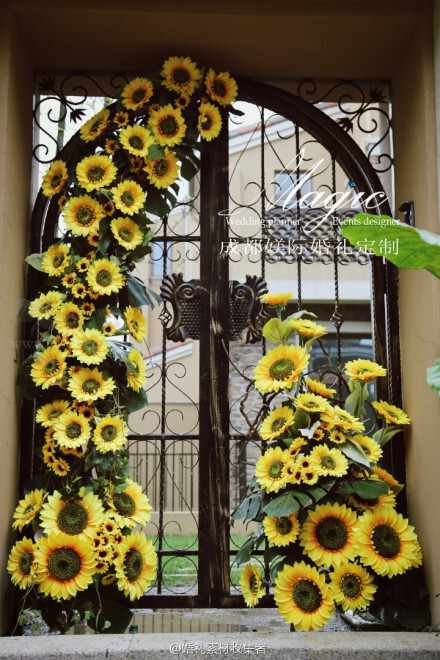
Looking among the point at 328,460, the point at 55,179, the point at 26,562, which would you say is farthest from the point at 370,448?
the point at 55,179

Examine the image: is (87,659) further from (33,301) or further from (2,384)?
(33,301)

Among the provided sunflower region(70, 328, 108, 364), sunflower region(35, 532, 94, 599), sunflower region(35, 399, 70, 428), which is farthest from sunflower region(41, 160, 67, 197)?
sunflower region(35, 532, 94, 599)

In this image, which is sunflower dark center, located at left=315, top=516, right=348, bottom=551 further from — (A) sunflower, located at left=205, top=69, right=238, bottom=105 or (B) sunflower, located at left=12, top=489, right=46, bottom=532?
(A) sunflower, located at left=205, top=69, right=238, bottom=105

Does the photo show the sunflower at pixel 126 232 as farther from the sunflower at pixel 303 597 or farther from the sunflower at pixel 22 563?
the sunflower at pixel 303 597

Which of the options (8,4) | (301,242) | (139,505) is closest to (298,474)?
(139,505)

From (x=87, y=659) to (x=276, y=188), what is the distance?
78.5 inches

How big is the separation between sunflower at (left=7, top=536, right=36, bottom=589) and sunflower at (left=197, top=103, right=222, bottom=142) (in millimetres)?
1669

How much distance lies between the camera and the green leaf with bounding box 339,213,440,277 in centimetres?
193

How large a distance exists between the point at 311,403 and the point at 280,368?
0.16m

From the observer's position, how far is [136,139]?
270 centimetres

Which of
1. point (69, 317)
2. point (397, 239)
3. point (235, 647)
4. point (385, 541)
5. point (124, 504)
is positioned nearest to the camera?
point (397, 239)

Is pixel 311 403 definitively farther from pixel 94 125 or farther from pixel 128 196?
pixel 94 125

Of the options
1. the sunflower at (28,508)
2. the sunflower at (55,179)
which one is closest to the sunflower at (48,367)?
the sunflower at (28,508)

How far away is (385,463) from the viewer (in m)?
2.73
